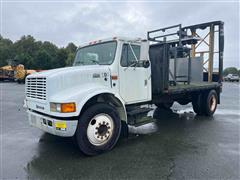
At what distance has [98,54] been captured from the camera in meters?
4.31

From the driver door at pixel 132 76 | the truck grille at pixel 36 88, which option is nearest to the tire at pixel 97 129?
the driver door at pixel 132 76

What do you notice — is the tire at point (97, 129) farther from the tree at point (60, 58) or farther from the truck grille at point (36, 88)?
the tree at point (60, 58)

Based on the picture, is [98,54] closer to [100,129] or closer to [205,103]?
[100,129]

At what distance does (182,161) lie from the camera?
10.9 feet

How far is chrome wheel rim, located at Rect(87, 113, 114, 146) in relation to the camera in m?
3.50

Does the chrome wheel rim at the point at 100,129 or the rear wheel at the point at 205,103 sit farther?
the rear wheel at the point at 205,103

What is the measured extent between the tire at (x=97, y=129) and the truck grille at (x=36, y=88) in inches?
35.7

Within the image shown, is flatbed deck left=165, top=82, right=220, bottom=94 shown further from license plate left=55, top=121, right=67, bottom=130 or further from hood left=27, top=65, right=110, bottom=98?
license plate left=55, top=121, right=67, bottom=130

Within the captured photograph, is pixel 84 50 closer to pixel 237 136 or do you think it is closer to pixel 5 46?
pixel 237 136

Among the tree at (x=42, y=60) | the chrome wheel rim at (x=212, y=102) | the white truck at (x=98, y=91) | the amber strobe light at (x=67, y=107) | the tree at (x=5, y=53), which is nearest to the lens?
the amber strobe light at (x=67, y=107)

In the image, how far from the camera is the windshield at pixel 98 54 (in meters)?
4.08

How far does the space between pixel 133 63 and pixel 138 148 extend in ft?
6.33

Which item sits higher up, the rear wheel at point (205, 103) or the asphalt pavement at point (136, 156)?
the rear wheel at point (205, 103)

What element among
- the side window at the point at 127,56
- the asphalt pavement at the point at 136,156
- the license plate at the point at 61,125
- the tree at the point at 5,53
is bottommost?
the asphalt pavement at the point at 136,156
